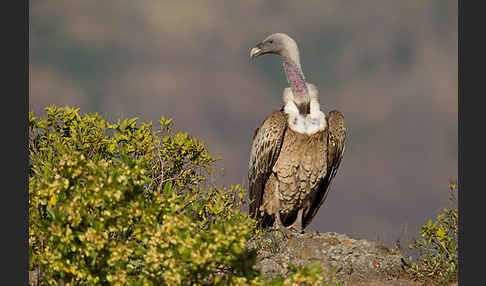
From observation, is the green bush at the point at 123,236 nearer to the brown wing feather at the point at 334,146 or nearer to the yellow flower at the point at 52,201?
the yellow flower at the point at 52,201

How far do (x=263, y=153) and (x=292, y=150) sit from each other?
706 millimetres

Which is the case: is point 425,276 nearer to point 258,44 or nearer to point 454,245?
point 454,245

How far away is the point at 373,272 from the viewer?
470 inches

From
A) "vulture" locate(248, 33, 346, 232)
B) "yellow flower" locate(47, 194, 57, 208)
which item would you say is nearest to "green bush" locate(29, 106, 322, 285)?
"yellow flower" locate(47, 194, 57, 208)

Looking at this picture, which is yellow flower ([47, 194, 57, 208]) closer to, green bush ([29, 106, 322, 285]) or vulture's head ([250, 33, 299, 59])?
green bush ([29, 106, 322, 285])

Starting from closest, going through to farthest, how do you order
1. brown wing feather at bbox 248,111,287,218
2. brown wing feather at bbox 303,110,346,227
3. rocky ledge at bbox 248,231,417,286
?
rocky ledge at bbox 248,231,417,286 < brown wing feather at bbox 248,111,287,218 < brown wing feather at bbox 303,110,346,227

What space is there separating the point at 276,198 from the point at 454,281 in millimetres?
4398

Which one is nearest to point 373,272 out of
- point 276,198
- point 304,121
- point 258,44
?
point 276,198

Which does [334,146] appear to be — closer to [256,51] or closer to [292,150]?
[292,150]

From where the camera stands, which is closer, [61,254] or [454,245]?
[61,254]

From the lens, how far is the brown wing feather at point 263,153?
12.8 meters

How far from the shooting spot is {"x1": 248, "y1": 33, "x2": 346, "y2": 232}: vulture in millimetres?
12781

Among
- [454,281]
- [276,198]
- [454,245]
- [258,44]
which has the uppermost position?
[258,44]

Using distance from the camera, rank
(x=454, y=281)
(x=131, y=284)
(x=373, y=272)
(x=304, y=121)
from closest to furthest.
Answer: (x=131, y=284) < (x=454, y=281) < (x=373, y=272) < (x=304, y=121)
